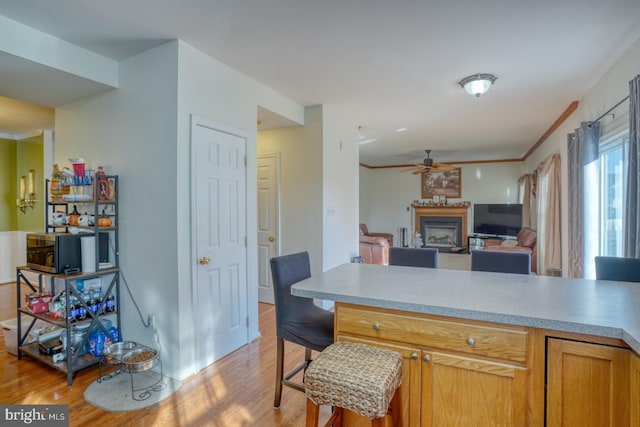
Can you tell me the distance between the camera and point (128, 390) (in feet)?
7.78

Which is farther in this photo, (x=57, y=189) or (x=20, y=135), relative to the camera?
(x=20, y=135)

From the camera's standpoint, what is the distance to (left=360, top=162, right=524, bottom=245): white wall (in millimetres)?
8867

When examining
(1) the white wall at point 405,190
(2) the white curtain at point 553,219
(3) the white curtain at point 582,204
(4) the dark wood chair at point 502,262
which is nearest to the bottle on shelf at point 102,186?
(4) the dark wood chair at point 502,262

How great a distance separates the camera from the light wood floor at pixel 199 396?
2.06 m

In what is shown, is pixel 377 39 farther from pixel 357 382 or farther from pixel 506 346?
pixel 357 382

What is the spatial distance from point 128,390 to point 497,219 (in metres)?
8.74

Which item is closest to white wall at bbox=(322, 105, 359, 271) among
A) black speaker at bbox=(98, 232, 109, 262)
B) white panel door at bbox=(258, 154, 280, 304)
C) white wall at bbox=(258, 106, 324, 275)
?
white wall at bbox=(258, 106, 324, 275)

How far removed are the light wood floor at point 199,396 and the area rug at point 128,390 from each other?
A: 5 cm

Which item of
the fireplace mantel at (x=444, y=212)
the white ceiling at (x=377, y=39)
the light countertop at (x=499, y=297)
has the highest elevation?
the white ceiling at (x=377, y=39)

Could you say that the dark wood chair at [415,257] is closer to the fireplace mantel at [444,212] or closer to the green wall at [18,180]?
the green wall at [18,180]

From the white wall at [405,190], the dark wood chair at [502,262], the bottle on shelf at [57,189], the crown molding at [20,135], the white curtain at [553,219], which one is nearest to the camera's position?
the dark wood chair at [502,262]

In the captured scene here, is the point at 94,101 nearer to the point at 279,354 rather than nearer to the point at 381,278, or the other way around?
the point at 279,354

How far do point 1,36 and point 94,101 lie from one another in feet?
2.92

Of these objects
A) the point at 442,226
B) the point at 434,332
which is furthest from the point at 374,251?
the point at 434,332
